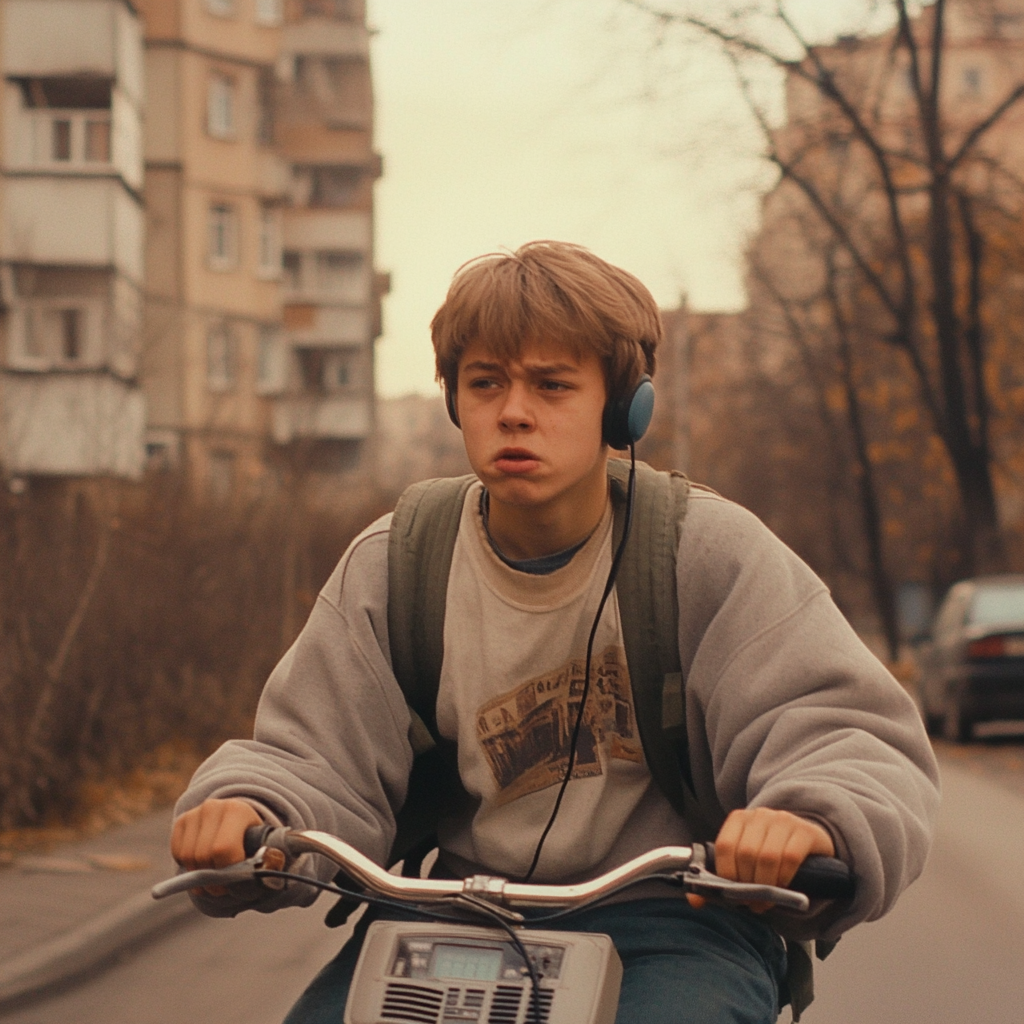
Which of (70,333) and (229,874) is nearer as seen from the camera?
(229,874)

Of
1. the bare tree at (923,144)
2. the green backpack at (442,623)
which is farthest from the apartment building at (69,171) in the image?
the green backpack at (442,623)

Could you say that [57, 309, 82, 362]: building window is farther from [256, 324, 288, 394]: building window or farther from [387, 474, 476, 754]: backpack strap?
[387, 474, 476, 754]: backpack strap

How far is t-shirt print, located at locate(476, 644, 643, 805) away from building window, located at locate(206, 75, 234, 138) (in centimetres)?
4075

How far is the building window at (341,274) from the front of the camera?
57.7 metres

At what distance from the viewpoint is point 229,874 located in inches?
97.2

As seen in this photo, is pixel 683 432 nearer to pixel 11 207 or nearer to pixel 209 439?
pixel 11 207

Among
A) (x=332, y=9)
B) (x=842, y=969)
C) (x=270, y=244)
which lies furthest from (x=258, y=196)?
(x=842, y=969)

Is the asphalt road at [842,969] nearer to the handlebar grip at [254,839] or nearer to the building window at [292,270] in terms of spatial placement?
the handlebar grip at [254,839]

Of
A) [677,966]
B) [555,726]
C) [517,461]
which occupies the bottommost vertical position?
[677,966]

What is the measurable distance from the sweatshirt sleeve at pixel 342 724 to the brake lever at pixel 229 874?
21cm

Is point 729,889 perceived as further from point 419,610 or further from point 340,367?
point 340,367

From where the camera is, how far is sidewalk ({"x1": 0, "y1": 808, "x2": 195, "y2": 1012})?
652 centimetres

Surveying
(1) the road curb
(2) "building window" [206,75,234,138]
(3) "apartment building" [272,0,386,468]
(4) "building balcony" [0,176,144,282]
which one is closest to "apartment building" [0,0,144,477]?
(4) "building balcony" [0,176,144,282]

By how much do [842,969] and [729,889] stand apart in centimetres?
480
